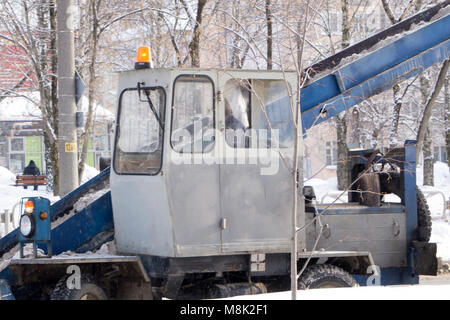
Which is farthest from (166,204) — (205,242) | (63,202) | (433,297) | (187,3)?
(187,3)

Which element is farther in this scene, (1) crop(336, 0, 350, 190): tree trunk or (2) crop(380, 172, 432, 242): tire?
(1) crop(336, 0, 350, 190): tree trunk

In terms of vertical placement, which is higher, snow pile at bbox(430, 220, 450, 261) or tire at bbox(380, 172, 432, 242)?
tire at bbox(380, 172, 432, 242)

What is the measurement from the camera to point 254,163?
7.45 m

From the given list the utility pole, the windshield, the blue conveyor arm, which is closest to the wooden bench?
the utility pole

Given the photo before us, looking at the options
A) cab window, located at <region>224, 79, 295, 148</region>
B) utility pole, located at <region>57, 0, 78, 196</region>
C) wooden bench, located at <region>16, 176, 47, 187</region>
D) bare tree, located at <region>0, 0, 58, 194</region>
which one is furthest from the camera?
wooden bench, located at <region>16, 176, 47, 187</region>

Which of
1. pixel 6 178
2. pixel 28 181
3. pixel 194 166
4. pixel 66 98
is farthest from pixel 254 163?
pixel 6 178

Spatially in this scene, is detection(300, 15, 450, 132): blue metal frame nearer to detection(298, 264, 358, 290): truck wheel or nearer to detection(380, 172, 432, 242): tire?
detection(380, 172, 432, 242): tire

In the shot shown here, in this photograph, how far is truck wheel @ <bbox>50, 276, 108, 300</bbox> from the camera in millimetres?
7121

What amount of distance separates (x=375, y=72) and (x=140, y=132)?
315 cm

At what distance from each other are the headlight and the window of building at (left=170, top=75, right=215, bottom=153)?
163 centimetres

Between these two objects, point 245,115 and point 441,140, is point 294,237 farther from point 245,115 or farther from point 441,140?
point 441,140

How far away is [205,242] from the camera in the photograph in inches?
286

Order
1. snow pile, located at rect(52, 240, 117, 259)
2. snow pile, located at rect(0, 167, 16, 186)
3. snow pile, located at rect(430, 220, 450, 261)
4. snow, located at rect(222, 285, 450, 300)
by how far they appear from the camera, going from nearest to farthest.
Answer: snow, located at rect(222, 285, 450, 300)
snow pile, located at rect(52, 240, 117, 259)
snow pile, located at rect(430, 220, 450, 261)
snow pile, located at rect(0, 167, 16, 186)

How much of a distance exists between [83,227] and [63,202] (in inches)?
26.9
